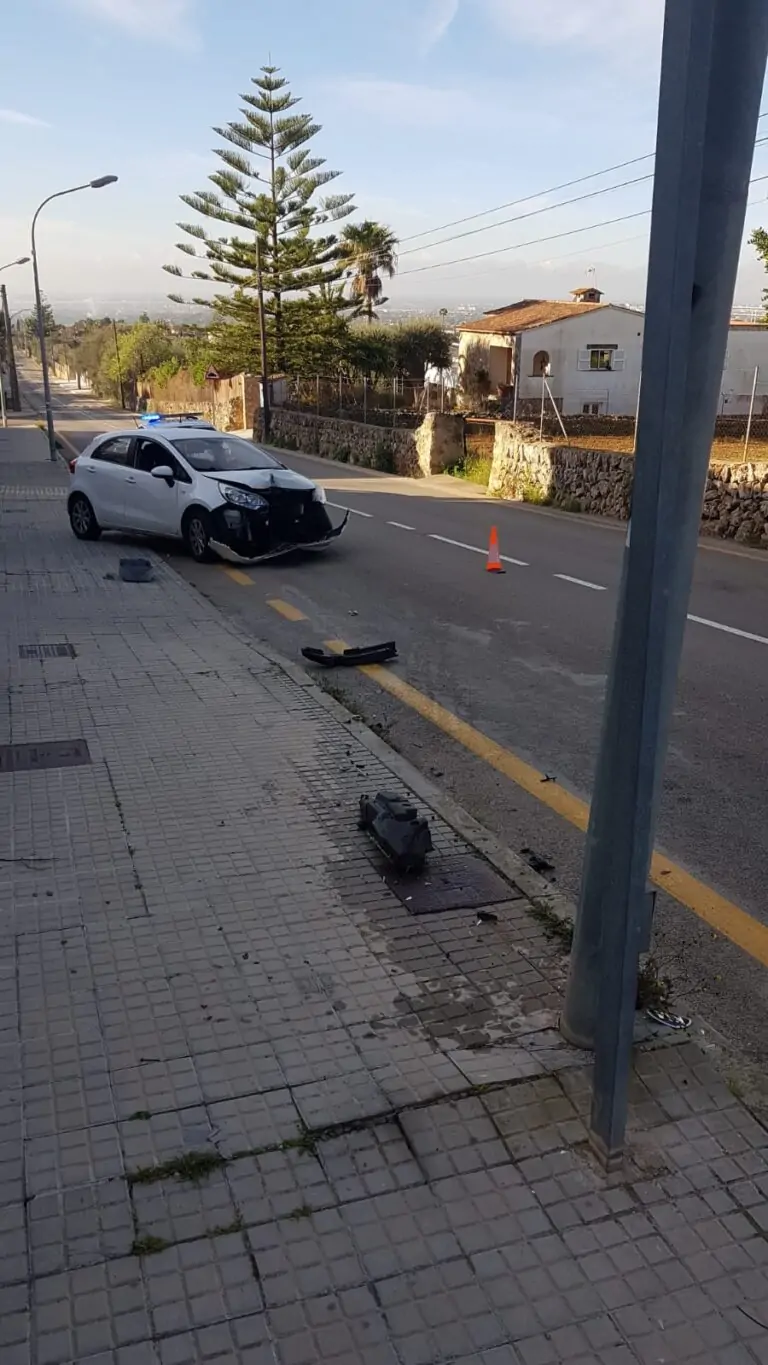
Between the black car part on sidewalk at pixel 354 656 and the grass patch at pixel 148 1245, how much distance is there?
5.99 metres

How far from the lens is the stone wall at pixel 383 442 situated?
28.1 m

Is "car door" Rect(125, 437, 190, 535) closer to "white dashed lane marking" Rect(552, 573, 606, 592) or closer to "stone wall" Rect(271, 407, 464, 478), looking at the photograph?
"white dashed lane marking" Rect(552, 573, 606, 592)

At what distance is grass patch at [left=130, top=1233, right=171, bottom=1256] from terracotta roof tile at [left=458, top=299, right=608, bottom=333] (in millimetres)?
44577

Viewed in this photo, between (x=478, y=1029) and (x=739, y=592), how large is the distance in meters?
9.40

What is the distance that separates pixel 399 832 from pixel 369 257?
188 feet

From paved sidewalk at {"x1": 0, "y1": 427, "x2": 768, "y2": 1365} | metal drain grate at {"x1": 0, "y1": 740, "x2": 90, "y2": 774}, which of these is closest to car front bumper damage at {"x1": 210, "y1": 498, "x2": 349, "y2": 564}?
metal drain grate at {"x1": 0, "y1": 740, "x2": 90, "y2": 774}

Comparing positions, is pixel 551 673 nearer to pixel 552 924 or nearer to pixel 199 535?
pixel 552 924

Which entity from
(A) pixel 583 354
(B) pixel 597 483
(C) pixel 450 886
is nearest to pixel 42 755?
(C) pixel 450 886

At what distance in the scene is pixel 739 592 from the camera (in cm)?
1187

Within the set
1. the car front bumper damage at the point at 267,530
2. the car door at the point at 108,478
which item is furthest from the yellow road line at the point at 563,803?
the car door at the point at 108,478

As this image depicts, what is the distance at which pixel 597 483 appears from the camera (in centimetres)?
1906

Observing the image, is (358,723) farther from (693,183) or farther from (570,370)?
(570,370)

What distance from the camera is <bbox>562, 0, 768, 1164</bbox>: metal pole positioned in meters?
2.42

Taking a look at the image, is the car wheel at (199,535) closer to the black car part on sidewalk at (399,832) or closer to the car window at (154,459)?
the car window at (154,459)
